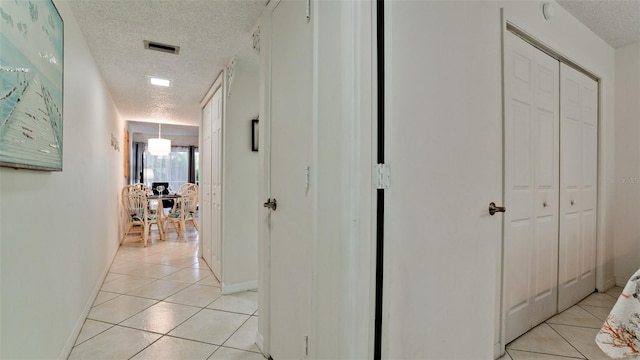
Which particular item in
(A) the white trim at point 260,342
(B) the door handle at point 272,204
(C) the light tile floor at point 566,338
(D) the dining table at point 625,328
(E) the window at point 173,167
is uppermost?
(E) the window at point 173,167

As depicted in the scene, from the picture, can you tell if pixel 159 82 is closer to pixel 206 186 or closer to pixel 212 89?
pixel 212 89

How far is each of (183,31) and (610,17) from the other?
3544 millimetres

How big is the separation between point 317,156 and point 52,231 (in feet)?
5.21

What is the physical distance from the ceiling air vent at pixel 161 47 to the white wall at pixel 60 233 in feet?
1.46

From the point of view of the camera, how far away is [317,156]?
1.21 metres

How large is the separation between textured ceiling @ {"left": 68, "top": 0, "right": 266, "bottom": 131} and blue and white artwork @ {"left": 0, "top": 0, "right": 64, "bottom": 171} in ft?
1.51

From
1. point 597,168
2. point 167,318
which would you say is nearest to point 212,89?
point 167,318

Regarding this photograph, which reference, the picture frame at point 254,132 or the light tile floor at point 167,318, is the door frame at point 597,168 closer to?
the light tile floor at point 167,318

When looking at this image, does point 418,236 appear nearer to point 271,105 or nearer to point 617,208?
point 271,105

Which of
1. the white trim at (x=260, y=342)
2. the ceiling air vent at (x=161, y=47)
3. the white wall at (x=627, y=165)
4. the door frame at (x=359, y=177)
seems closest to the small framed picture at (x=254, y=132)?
the ceiling air vent at (x=161, y=47)

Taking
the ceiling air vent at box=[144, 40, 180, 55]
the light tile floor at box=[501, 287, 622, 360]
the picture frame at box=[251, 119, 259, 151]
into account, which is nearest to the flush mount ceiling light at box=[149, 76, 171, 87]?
the ceiling air vent at box=[144, 40, 180, 55]

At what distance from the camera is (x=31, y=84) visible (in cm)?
130

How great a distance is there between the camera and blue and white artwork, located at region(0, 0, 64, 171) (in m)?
1.10

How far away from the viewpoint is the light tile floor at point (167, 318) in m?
1.93
